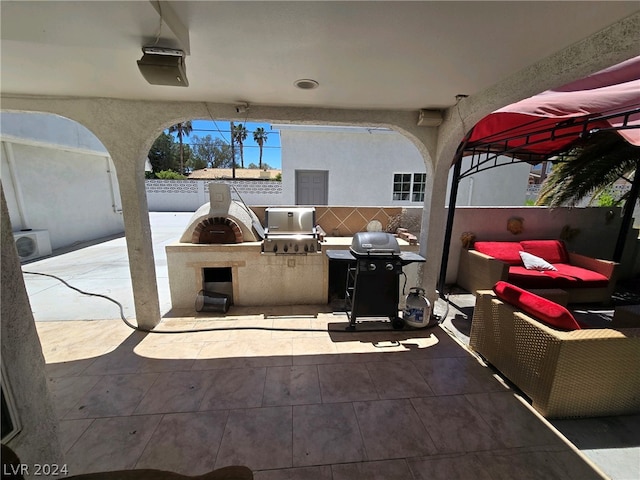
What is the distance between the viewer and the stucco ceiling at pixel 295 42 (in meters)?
1.53

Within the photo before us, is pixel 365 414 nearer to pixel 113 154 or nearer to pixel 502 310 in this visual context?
pixel 502 310

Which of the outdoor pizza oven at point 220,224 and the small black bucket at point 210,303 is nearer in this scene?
the small black bucket at point 210,303

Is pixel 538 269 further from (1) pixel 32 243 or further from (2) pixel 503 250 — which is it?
(1) pixel 32 243

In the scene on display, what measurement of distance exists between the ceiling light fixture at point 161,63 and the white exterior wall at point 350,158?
24.3 feet

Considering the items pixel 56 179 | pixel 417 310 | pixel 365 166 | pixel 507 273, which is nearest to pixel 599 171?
pixel 507 273

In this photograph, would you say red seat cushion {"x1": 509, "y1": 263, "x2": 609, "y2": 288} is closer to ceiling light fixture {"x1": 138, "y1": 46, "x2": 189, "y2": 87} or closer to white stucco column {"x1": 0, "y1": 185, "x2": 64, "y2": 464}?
ceiling light fixture {"x1": 138, "y1": 46, "x2": 189, "y2": 87}

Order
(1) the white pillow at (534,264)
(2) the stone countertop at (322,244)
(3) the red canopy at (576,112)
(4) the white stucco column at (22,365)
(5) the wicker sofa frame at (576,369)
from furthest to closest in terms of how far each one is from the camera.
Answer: (1) the white pillow at (534,264), (2) the stone countertop at (322,244), (3) the red canopy at (576,112), (5) the wicker sofa frame at (576,369), (4) the white stucco column at (22,365)

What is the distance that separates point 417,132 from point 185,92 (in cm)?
302

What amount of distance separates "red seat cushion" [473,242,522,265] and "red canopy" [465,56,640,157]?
1.89 m

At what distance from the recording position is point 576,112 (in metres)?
2.53

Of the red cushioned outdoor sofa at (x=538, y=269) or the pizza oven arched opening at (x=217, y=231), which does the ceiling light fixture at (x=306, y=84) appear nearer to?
the pizza oven arched opening at (x=217, y=231)

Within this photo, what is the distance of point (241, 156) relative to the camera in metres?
29.9

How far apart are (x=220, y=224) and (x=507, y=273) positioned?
5040 millimetres

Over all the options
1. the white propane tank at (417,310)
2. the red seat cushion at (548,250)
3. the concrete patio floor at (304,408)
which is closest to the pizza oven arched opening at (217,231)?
the concrete patio floor at (304,408)
